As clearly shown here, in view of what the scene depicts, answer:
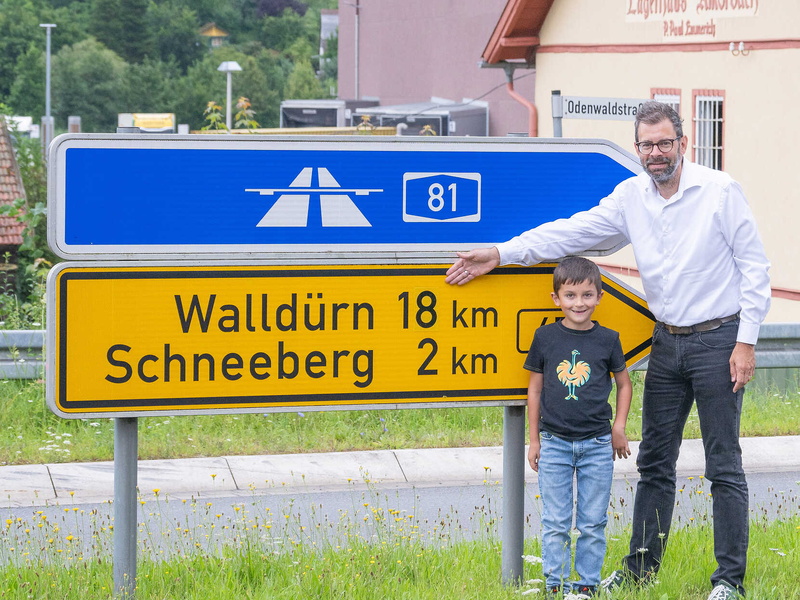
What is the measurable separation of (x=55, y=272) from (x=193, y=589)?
141 centimetres

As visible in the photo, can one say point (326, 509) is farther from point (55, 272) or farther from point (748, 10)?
point (748, 10)

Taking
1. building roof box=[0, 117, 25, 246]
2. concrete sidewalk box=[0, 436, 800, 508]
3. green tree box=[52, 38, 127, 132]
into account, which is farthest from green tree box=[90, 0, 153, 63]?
concrete sidewalk box=[0, 436, 800, 508]

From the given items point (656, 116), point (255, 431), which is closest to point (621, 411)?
point (656, 116)

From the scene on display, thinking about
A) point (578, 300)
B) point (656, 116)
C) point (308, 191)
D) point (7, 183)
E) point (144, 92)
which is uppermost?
point (144, 92)

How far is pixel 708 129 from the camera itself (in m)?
18.0

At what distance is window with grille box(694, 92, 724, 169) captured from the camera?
17.7m

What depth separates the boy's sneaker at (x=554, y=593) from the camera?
14.9 feet

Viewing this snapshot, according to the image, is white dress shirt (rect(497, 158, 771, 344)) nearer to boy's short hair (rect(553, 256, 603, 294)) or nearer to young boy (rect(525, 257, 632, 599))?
boy's short hair (rect(553, 256, 603, 294))

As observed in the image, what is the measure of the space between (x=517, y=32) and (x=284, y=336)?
1885cm

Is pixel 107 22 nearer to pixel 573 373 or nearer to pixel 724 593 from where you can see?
pixel 573 373

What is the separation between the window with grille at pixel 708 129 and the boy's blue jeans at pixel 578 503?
13.7 meters

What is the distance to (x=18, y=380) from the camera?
8.68 metres

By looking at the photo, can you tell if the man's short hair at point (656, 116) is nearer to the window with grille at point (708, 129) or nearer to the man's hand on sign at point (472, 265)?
the man's hand on sign at point (472, 265)

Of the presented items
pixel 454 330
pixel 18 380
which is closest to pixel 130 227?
pixel 454 330
